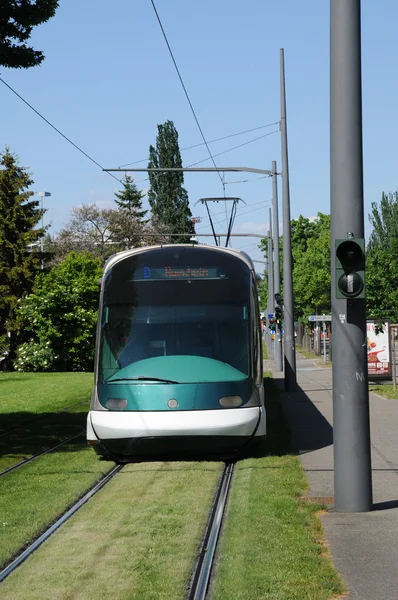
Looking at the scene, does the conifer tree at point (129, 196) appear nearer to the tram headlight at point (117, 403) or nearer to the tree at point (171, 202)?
the tree at point (171, 202)

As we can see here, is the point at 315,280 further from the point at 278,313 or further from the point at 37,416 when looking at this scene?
the point at 37,416

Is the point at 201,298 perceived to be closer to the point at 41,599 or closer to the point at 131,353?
the point at 131,353

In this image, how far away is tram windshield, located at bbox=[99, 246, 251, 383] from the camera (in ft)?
45.4

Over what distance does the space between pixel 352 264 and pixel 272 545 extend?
289 cm

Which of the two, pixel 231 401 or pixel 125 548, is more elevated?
pixel 231 401

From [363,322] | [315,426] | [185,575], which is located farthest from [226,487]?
[315,426]

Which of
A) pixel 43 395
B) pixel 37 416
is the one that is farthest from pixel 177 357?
pixel 43 395

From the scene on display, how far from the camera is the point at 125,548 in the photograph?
7.89m

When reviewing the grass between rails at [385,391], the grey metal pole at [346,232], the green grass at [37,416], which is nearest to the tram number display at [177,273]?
the green grass at [37,416]

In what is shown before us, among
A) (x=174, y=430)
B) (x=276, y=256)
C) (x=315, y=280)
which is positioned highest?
(x=315, y=280)

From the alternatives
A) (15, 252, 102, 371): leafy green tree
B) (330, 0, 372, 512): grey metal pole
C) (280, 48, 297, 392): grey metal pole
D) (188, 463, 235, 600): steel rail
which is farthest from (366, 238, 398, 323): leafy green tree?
(15, 252, 102, 371): leafy green tree

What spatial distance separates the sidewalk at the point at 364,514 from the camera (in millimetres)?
6832

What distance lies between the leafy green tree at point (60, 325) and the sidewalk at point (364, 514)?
3265 cm

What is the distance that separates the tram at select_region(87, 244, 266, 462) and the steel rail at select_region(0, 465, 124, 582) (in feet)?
3.26
